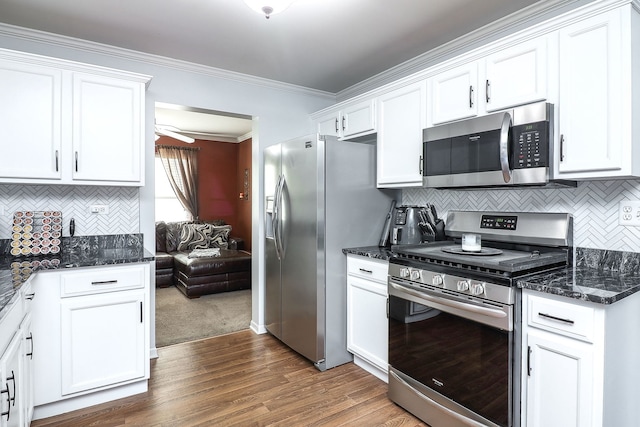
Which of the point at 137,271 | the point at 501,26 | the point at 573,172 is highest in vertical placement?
the point at 501,26

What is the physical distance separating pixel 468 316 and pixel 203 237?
5.04m

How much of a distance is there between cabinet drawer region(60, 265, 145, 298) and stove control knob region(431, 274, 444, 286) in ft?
6.06

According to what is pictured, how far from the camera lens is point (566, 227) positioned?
1.98 meters

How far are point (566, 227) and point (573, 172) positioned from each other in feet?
1.27

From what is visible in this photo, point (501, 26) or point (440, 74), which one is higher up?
point (501, 26)

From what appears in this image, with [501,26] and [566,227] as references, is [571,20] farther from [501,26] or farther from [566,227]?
[566,227]

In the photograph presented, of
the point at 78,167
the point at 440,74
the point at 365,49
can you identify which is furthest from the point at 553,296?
the point at 78,167

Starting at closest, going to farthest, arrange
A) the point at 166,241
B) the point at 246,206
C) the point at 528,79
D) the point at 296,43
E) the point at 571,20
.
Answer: the point at 571,20 < the point at 528,79 < the point at 296,43 < the point at 166,241 < the point at 246,206

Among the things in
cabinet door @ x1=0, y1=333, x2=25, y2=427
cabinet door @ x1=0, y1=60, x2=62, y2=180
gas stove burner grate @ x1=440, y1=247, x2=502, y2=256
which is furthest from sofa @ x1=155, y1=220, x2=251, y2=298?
gas stove burner grate @ x1=440, y1=247, x2=502, y2=256

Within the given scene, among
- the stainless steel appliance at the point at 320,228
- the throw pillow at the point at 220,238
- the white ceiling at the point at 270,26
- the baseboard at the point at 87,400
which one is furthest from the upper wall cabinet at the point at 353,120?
the throw pillow at the point at 220,238

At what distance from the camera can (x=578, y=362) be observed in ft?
4.76

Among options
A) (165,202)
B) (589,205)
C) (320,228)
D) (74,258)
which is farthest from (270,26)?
(165,202)

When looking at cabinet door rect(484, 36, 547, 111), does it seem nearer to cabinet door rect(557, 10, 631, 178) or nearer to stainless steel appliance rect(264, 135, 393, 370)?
cabinet door rect(557, 10, 631, 178)

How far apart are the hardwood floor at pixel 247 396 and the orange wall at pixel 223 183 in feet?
13.7
